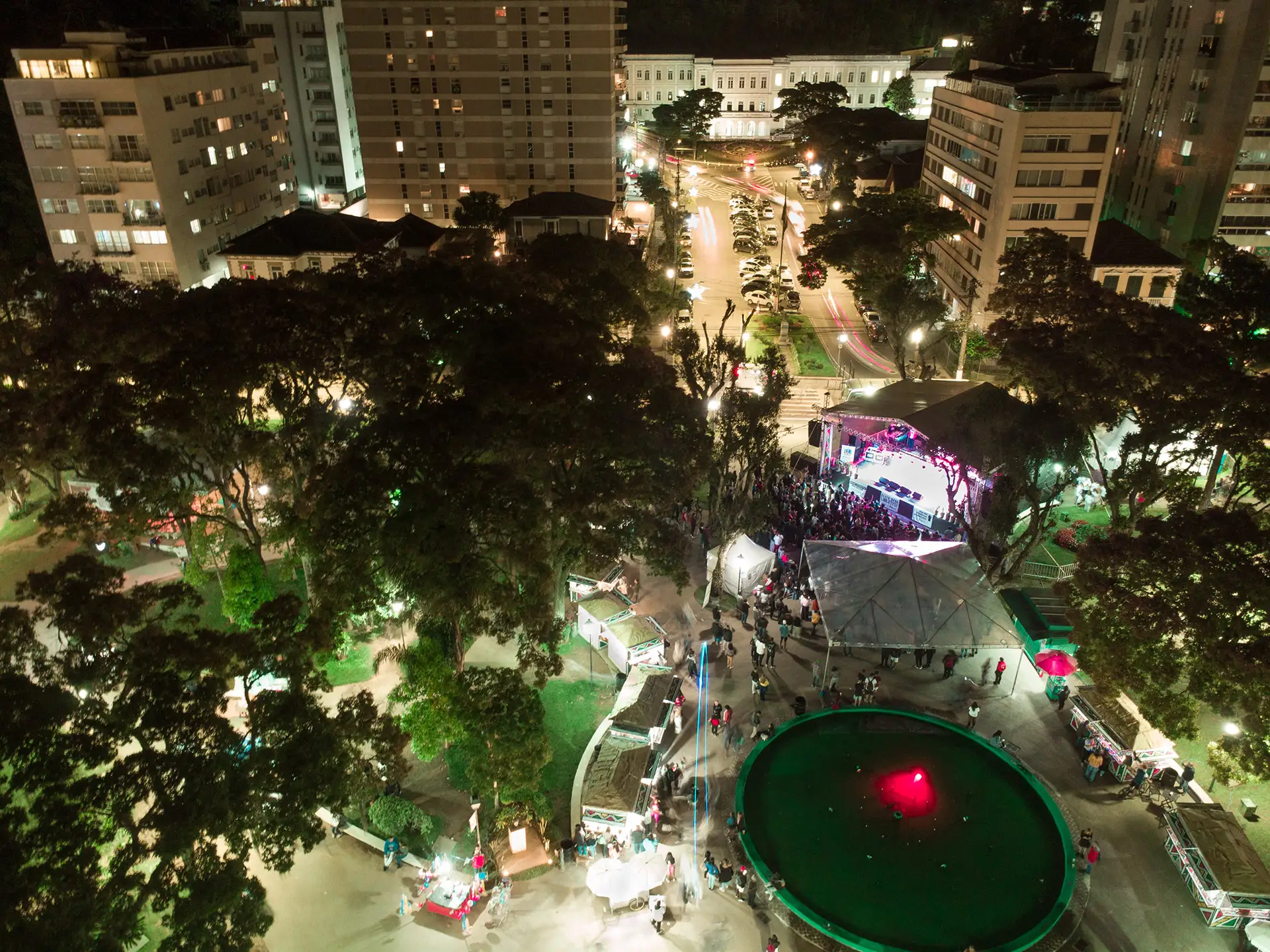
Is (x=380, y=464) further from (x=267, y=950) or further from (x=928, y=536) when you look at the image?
(x=928, y=536)

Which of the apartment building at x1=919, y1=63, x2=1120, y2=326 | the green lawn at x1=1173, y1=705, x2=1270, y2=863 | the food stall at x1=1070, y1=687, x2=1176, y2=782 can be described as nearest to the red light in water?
the food stall at x1=1070, y1=687, x2=1176, y2=782

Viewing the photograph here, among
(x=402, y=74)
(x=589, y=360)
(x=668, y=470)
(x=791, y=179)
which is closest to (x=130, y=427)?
(x=589, y=360)

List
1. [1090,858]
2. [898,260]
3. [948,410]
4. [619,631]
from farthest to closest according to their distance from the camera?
[898,260], [948,410], [619,631], [1090,858]

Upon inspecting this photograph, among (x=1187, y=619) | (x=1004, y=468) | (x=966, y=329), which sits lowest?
(x=966, y=329)

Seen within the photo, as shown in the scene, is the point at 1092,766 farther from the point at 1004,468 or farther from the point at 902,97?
the point at 902,97

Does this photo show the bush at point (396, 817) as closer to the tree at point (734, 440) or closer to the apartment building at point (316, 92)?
the tree at point (734, 440)

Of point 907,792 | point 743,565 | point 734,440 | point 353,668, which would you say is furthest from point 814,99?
point 907,792
